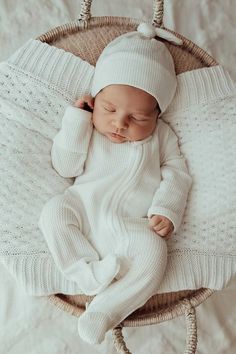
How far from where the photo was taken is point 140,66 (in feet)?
3.94

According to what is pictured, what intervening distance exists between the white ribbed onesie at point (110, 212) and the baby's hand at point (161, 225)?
0.01 m

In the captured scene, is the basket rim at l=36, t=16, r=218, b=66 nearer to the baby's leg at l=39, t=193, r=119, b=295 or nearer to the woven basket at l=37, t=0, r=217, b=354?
the woven basket at l=37, t=0, r=217, b=354

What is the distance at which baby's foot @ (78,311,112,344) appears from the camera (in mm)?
1086

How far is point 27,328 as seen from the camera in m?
1.50

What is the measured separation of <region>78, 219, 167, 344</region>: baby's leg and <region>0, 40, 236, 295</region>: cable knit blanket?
7cm

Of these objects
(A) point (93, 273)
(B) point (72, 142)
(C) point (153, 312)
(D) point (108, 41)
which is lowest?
(C) point (153, 312)

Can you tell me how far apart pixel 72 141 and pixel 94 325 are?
371 millimetres

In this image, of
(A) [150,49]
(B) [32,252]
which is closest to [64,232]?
(B) [32,252]

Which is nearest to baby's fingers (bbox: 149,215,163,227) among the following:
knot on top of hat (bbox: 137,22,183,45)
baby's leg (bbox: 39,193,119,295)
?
baby's leg (bbox: 39,193,119,295)

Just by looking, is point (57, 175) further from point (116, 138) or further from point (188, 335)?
point (188, 335)

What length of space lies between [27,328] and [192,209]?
55 cm

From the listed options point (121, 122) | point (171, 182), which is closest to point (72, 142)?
point (121, 122)

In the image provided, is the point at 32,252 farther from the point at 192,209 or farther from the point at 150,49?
the point at 150,49

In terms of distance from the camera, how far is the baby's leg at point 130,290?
Result: 43.0 inches
